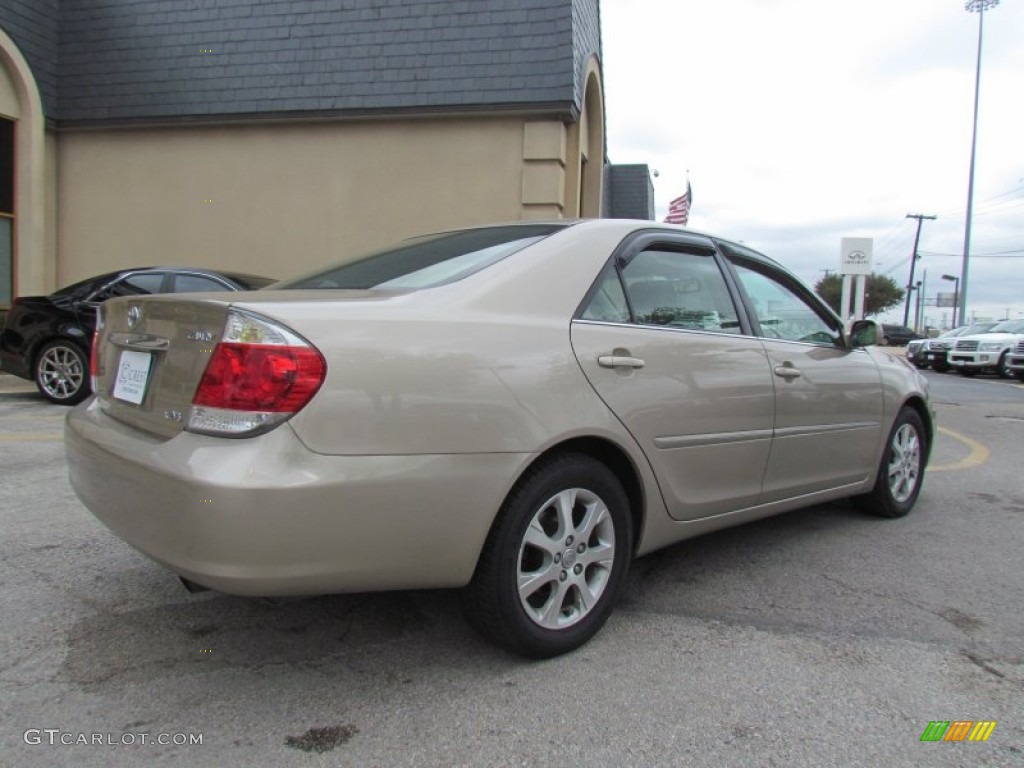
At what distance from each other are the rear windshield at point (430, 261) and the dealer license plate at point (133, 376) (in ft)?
2.23

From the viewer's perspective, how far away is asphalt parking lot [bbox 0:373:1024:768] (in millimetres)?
2031

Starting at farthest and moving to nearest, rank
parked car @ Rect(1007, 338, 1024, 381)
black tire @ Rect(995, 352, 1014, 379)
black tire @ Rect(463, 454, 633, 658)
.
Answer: black tire @ Rect(995, 352, 1014, 379) → parked car @ Rect(1007, 338, 1024, 381) → black tire @ Rect(463, 454, 633, 658)

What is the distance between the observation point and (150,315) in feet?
7.88

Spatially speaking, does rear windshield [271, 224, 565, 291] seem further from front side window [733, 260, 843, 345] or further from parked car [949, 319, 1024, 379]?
parked car [949, 319, 1024, 379]

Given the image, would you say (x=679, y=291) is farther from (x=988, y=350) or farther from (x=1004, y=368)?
(x=988, y=350)

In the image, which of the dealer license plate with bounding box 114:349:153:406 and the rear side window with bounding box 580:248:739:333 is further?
the rear side window with bounding box 580:248:739:333

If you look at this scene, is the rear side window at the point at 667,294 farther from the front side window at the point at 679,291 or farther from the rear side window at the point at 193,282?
the rear side window at the point at 193,282

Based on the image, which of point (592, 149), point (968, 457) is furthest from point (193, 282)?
point (592, 149)

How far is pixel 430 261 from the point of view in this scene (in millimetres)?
2822

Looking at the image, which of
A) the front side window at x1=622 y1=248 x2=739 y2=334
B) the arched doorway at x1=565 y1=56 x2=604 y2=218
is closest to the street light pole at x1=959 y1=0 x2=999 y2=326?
the arched doorway at x1=565 y1=56 x2=604 y2=218

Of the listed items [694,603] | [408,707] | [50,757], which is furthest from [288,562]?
[694,603]

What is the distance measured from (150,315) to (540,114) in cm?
881

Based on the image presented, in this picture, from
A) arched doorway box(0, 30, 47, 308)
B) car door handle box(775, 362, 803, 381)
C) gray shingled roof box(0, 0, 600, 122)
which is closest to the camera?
car door handle box(775, 362, 803, 381)

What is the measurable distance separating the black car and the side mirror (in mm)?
5858
